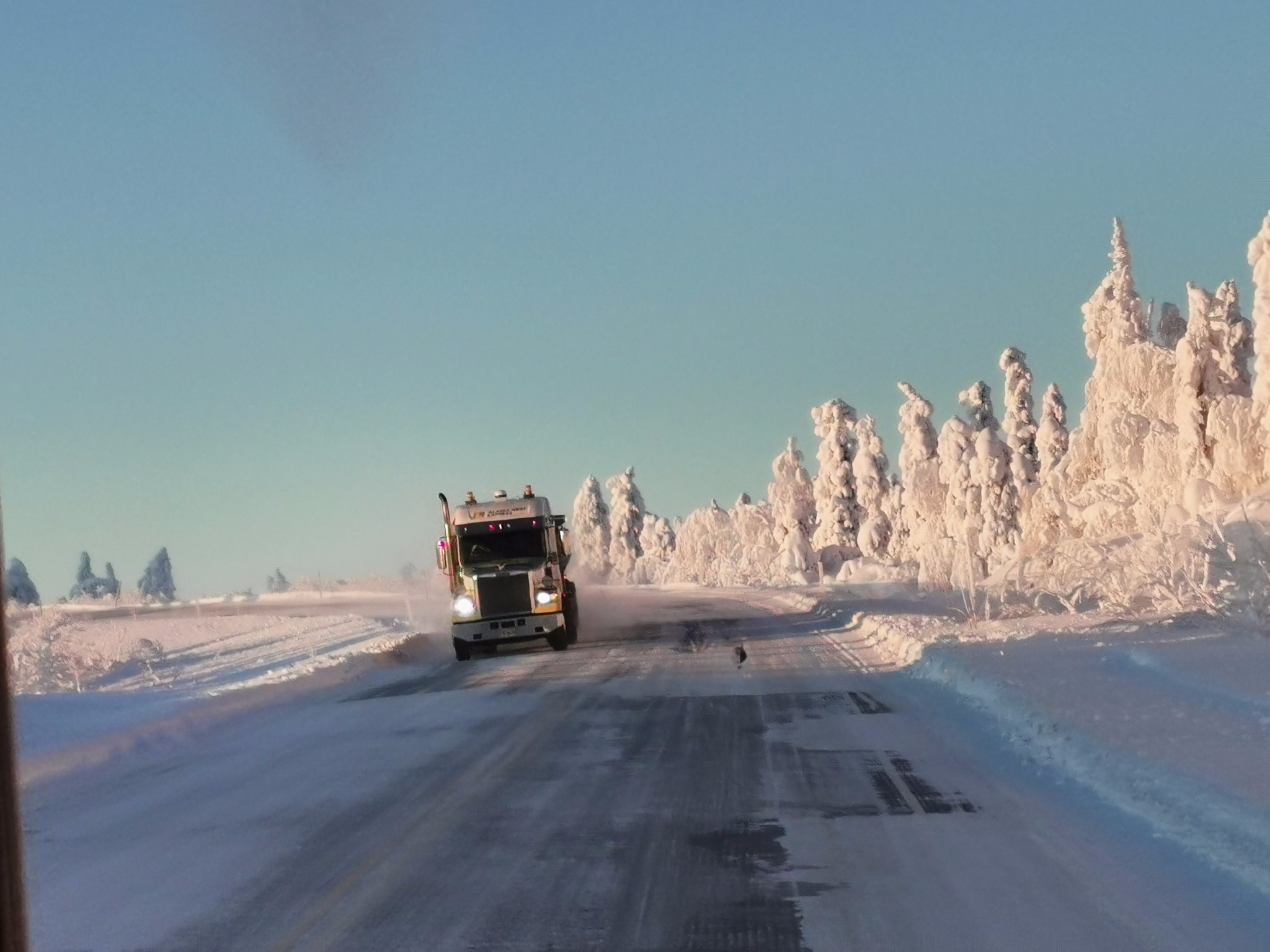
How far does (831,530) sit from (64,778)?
71.9m

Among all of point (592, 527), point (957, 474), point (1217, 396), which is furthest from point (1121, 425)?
point (592, 527)

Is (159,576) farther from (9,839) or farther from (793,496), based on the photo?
(9,839)

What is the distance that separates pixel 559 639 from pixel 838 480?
5635 cm

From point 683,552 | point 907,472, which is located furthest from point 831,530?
point 683,552

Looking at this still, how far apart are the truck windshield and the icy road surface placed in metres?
11.4

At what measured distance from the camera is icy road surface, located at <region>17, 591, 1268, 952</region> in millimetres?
6238

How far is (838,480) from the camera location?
267 feet

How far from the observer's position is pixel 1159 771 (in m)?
9.15

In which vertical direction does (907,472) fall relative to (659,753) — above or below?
above

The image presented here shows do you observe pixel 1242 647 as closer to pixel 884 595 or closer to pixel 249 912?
pixel 249 912

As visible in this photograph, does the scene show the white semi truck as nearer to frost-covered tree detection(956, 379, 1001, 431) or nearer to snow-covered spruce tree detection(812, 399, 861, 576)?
frost-covered tree detection(956, 379, 1001, 431)

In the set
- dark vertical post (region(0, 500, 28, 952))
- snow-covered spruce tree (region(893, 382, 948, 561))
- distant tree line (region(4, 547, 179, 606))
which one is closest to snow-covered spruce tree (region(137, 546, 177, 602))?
distant tree line (region(4, 547, 179, 606))

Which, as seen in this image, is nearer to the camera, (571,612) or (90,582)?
(571,612)

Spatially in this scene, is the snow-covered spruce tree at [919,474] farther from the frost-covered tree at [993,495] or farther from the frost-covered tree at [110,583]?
the frost-covered tree at [110,583]
